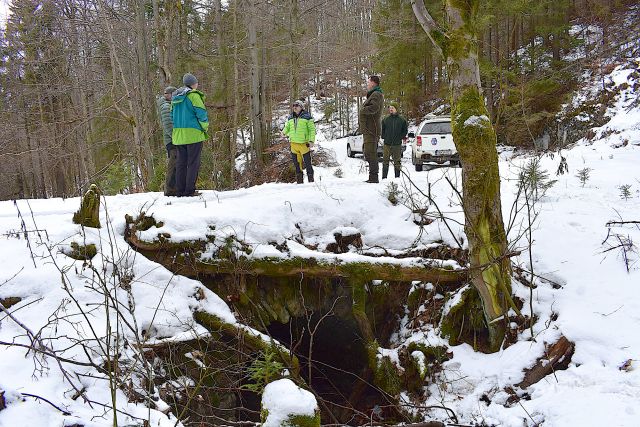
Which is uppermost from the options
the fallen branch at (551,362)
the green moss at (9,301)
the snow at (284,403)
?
the snow at (284,403)

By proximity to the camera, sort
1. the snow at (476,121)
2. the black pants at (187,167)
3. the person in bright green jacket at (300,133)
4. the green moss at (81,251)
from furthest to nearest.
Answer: the person in bright green jacket at (300,133)
the black pants at (187,167)
the snow at (476,121)
the green moss at (81,251)

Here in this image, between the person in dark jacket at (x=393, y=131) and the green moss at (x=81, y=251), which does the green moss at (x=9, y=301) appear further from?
the person in dark jacket at (x=393, y=131)

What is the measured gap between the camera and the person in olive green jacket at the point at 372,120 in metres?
7.95

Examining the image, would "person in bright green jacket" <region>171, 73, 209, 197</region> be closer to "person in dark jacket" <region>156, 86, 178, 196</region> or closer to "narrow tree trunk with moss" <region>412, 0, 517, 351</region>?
"person in dark jacket" <region>156, 86, 178, 196</region>

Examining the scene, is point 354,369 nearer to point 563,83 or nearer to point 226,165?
point 226,165

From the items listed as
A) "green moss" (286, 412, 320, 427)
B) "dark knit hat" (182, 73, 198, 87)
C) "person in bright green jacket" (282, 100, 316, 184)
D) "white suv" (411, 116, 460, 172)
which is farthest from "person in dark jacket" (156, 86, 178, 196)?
"white suv" (411, 116, 460, 172)

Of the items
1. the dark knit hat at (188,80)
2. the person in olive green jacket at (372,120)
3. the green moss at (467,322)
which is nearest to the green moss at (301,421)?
the green moss at (467,322)

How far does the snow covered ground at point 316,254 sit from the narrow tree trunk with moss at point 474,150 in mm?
395

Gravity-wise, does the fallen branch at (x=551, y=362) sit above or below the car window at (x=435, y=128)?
below

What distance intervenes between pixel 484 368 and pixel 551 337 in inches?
32.5

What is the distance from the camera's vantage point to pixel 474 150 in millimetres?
4887

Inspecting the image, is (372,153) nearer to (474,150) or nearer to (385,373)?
(474,150)

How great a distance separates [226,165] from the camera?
16.2 metres

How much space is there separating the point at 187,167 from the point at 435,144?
8.74 meters
